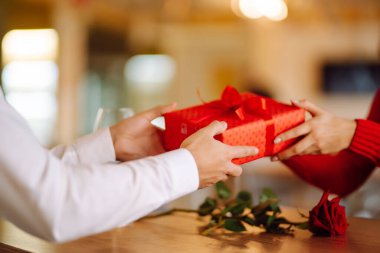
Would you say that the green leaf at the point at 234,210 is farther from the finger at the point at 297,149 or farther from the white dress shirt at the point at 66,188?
the white dress shirt at the point at 66,188

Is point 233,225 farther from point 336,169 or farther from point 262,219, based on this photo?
point 336,169

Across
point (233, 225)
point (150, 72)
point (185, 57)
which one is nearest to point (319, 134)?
point (233, 225)

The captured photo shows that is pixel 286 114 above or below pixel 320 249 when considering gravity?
above

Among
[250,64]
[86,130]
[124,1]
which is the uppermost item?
[124,1]

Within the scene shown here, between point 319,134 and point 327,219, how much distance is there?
0.23m

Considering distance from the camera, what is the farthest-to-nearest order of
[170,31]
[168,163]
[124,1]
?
1. [170,31]
2. [124,1]
3. [168,163]

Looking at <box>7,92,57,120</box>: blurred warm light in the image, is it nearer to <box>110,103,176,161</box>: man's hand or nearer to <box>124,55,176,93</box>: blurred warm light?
<box>124,55,176,93</box>: blurred warm light

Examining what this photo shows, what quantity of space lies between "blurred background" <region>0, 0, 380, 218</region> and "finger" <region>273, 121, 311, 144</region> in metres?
1.54

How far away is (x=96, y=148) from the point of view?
1.18m

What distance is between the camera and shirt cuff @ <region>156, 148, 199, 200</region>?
842mm

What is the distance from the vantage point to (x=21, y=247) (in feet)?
2.97

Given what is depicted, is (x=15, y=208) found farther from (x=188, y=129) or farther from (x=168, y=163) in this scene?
(x=188, y=129)

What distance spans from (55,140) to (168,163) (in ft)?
14.2

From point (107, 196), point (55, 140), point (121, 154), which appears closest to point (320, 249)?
point (107, 196)
